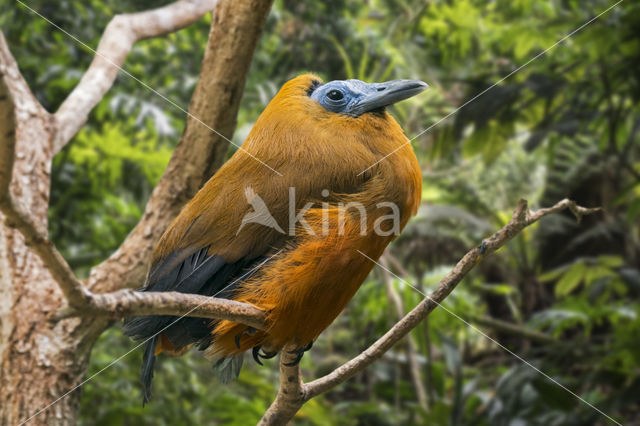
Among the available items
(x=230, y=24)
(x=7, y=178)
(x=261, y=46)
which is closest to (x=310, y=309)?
(x=7, y=178)

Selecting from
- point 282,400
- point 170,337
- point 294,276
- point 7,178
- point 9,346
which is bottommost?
point 9,346

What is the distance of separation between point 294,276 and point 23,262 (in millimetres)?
1070

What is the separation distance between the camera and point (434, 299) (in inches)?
39.9

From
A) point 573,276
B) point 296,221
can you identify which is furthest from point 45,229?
point 573,276

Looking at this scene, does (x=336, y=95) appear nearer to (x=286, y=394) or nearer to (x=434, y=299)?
(x=434, y=299)

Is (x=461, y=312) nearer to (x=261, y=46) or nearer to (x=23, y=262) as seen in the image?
(x=261, y=46)

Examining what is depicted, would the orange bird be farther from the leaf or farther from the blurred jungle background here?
the leaf

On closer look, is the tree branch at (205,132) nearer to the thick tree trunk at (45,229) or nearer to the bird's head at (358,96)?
the thick tree trunk at (45,229)

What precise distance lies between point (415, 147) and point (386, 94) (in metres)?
1.47

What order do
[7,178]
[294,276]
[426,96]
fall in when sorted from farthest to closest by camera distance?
1. [426,96]
2. [294,276]
3. [7,178]

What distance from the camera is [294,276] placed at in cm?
106

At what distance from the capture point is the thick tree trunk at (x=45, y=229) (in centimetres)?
167

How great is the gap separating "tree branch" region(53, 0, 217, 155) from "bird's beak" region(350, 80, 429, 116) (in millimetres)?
1069

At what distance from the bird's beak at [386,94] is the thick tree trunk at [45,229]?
2.14 feet
